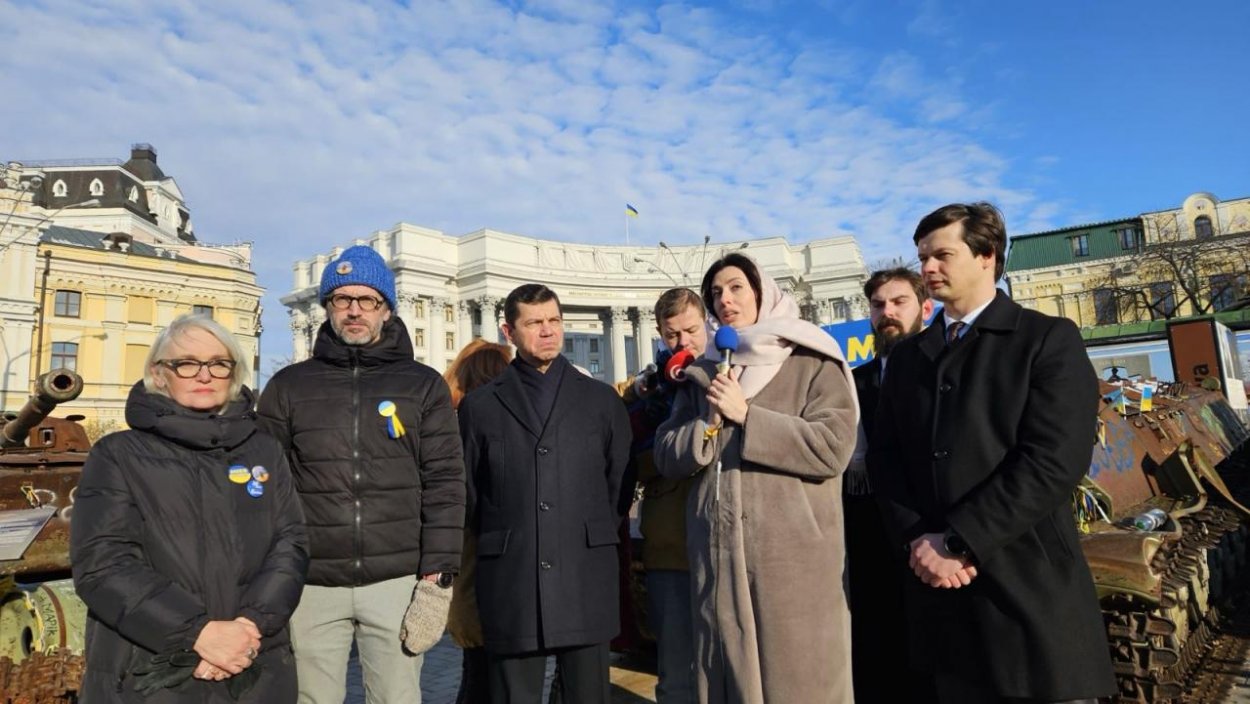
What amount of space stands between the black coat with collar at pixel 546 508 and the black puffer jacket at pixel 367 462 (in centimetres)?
16

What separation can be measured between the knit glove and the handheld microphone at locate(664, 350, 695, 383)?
1.30 metres

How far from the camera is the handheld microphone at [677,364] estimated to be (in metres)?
3.30

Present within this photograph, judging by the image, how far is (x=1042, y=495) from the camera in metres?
2.16

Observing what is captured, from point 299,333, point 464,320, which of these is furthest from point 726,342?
point 299,333

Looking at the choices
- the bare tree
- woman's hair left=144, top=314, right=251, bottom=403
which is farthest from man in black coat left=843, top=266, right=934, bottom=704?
the bare tree

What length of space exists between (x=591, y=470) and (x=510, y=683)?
861 mm

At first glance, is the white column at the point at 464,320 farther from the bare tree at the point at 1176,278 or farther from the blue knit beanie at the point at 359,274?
the blue knit beanie at the point at 359,274

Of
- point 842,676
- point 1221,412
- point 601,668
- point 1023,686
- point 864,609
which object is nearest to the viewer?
point 1023,686

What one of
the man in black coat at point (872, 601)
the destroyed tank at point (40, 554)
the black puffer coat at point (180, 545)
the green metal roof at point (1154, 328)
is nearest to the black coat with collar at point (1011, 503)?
the man in black coat at point (872, 601)

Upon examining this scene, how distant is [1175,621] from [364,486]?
3.84 m

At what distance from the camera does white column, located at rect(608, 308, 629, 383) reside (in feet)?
192

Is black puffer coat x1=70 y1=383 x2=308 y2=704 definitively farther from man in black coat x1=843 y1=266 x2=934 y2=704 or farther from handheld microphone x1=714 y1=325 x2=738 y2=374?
man in black coat x1=843 y1=266 x2=934 y2=704

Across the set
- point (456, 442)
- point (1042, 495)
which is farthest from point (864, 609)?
point (456, 442)

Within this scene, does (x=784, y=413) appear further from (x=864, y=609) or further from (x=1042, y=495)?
(x=864, y=609)
